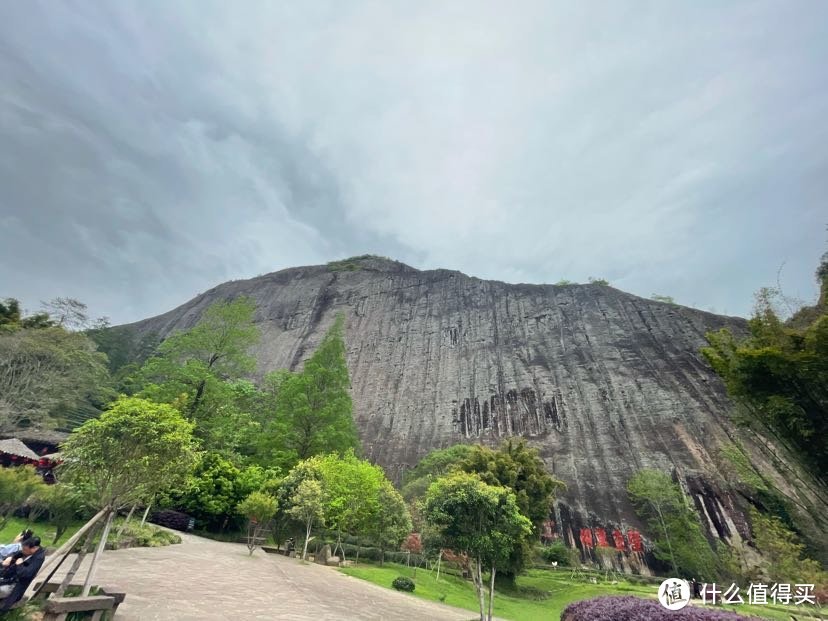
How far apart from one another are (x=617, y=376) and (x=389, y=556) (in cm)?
3008

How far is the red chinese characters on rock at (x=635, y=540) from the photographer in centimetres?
3002

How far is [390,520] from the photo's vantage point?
868 inches

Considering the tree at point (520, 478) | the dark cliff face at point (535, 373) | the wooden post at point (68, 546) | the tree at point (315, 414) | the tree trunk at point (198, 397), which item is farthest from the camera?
the dark cliff face at point (535, 373)

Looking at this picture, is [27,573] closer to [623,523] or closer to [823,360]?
[823,360]

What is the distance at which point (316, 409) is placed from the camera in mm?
26297

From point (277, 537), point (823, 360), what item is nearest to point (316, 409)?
point (277, 537)

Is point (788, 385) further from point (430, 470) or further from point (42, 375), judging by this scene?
point (42, 375)

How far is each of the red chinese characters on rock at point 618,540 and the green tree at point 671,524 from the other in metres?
2.20

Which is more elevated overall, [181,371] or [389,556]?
[181,371]

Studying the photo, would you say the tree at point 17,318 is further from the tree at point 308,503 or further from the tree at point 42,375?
the tree at point 308,503

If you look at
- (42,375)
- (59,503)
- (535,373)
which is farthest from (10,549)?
(535,373)

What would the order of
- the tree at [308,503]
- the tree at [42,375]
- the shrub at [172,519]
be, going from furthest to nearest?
the tree at [42,375] → the shrub at [172,519] → the tree at [308,503]

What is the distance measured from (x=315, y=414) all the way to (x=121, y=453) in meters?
19.2

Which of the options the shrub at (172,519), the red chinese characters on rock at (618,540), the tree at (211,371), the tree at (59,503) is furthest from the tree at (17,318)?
the red chinese characters on rock at (618,540)
